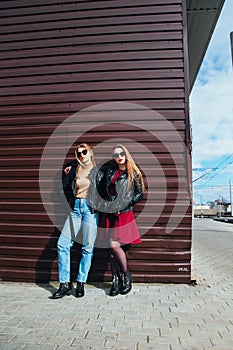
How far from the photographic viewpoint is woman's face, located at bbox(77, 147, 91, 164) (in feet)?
11.3

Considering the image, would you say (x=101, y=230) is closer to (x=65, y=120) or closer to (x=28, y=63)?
(x=65, y=120)

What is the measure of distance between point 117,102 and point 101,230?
1.79 meters

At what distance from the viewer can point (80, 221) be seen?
3.35m

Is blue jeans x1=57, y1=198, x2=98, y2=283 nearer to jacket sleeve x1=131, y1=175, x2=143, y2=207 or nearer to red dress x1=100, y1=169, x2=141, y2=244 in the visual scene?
red dress x1=100, y1=169, x2=141, y2=244

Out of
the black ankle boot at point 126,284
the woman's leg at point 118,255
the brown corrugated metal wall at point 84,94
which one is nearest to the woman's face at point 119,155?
the brown corrugated metal wall at point 84,94

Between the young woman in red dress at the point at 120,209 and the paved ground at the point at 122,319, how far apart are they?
1.06 feet

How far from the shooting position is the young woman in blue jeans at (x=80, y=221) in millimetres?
3137

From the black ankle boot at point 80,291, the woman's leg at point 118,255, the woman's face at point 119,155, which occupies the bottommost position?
the black ankle boot at point 80,291

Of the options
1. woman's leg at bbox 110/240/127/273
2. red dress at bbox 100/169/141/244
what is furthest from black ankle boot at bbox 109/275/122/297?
red dress at bbox 100/169/141/244

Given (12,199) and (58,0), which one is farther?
(58,0)

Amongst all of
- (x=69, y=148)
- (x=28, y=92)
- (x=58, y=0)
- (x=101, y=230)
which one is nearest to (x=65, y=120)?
(x=69, y=148)

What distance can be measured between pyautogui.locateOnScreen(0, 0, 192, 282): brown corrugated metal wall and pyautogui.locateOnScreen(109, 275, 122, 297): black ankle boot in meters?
0.36

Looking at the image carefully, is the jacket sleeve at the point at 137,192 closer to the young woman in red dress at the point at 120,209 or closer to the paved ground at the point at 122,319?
the young woman in red dress at the point at 120,209

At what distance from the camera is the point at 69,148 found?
Answer: 3.87 m
